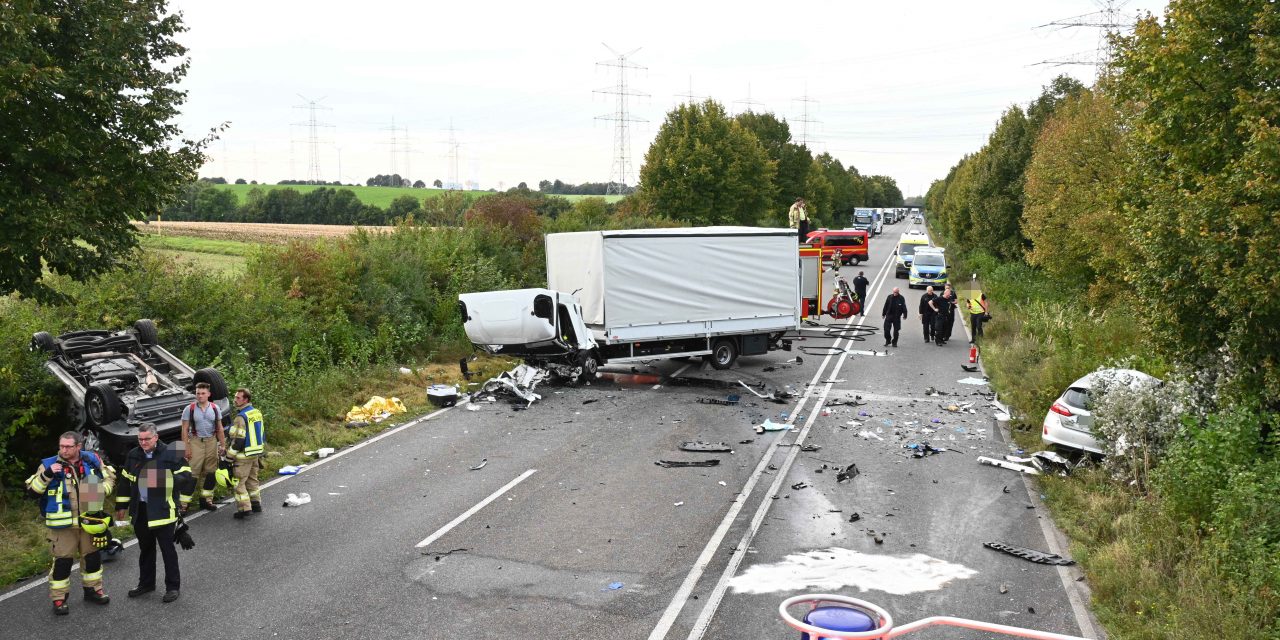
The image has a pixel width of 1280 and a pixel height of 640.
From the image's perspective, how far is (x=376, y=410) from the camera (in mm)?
15836

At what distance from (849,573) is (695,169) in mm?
38895

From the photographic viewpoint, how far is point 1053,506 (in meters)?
10.6

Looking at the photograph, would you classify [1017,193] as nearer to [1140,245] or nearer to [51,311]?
[1140,245]

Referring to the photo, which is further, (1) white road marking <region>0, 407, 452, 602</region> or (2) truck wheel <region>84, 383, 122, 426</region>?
(2) truck wheel <region>84, 383, 122, 426</region>

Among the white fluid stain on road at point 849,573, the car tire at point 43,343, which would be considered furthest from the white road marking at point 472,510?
the car tire at point 43,343

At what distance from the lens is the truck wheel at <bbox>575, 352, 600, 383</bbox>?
60.7 ft

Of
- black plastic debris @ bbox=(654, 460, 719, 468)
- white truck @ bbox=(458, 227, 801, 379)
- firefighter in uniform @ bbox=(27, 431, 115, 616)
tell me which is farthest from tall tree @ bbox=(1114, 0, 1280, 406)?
firefighter in uniform @ bbox=(27, 431, 115, 616)

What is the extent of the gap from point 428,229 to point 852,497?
18103 mm

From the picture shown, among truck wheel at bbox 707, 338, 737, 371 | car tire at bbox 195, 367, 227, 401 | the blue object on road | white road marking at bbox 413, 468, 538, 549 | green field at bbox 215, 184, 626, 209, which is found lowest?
white road marking at bbox 413, 468, 538, 549

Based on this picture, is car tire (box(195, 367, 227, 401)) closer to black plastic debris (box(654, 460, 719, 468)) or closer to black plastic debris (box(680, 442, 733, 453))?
black plastic debris (box(654, 460, 719, 468))

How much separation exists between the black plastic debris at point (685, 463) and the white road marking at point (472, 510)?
72.3 inches

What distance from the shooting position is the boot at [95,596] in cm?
759

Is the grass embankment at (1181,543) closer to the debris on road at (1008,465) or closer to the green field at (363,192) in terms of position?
the debris on road at (1008,465)

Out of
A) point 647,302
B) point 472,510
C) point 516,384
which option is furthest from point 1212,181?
point 516,384
